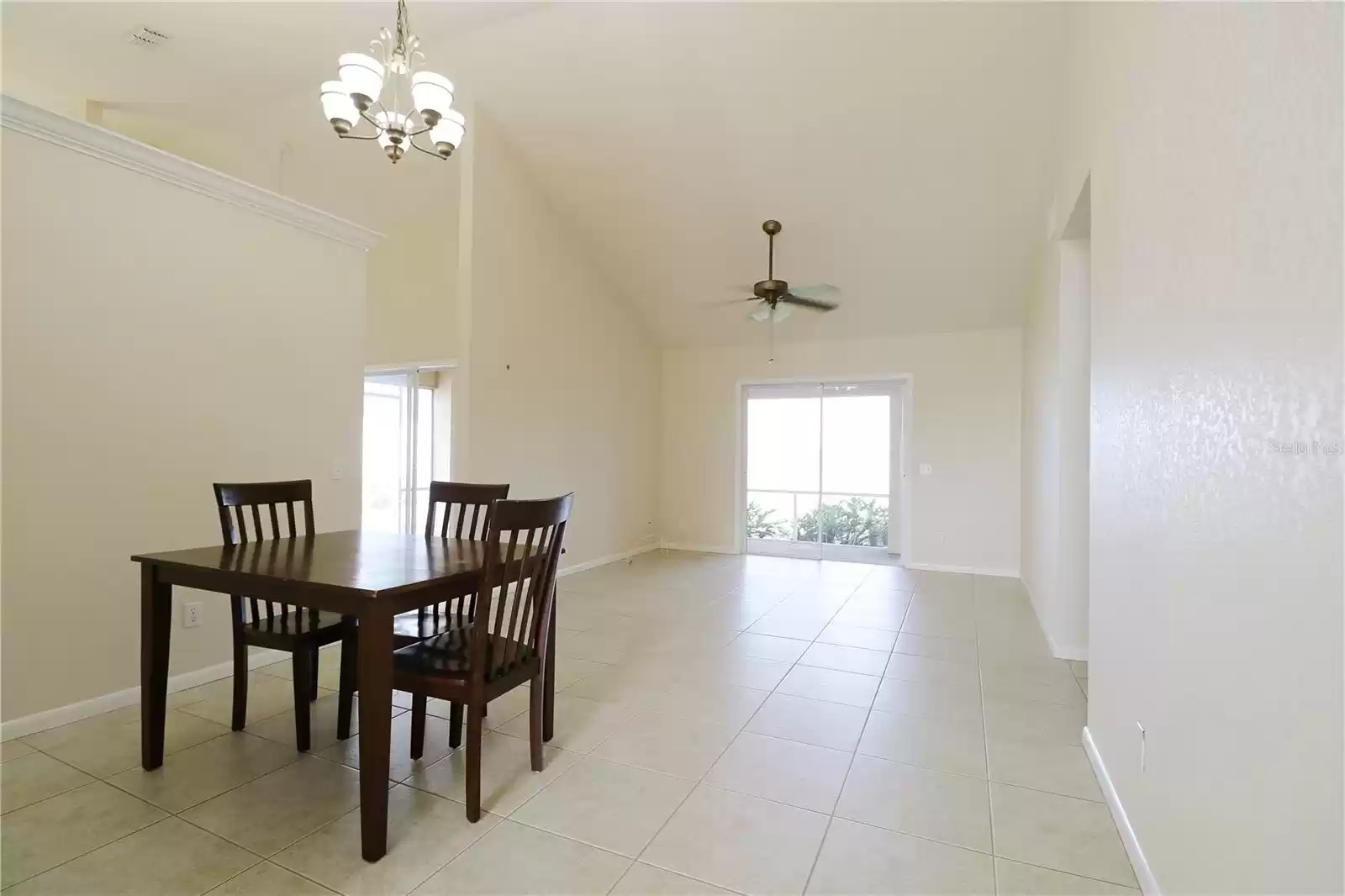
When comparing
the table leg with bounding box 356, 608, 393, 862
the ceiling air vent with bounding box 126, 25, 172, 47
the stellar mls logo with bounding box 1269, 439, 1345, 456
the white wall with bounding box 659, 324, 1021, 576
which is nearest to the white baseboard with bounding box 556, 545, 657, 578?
the white wall with bounding box 659, 324, 1021, 576

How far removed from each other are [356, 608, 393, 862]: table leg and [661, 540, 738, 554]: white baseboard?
594 cm

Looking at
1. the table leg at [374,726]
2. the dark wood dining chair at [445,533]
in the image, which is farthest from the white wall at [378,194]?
the table leg at [374,726]

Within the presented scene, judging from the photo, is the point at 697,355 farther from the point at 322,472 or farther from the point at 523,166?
the point at 322,472

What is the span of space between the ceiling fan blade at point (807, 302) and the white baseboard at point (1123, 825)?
3.48m

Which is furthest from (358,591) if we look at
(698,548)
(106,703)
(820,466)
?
(820,466)

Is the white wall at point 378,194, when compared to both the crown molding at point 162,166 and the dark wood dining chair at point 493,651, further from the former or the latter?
the dark wood dining chair at point 493,651

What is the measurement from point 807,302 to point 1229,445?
392cm

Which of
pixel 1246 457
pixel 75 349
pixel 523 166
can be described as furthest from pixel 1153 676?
pixel 523 166

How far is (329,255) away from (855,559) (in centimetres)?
603

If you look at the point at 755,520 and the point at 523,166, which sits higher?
the point at 523,166

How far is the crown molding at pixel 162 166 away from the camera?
101 inches

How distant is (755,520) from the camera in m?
8.06

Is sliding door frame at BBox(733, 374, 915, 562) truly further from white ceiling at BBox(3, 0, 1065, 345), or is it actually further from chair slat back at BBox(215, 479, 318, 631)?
chair slat back at BBox(215, 479, 318, 631)

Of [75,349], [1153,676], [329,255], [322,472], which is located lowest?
[1153,676]
